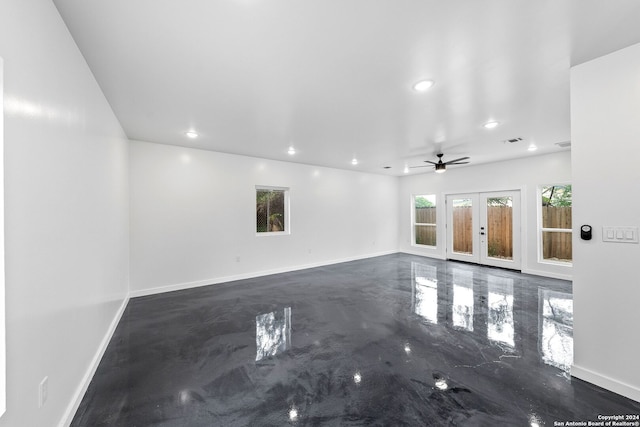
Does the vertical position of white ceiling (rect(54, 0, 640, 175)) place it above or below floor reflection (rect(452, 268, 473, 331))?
above

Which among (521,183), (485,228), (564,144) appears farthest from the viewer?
(485,228)

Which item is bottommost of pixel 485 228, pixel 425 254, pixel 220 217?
pixel 425 254

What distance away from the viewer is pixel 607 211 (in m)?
2.00

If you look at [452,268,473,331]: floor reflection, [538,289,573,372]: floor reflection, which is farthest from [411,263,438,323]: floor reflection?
[538,289,573,372]: floor reflection

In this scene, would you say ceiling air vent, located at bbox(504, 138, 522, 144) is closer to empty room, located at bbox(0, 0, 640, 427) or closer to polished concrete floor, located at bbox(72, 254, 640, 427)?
empty room, located at bbox(0, 0, 640, 427)

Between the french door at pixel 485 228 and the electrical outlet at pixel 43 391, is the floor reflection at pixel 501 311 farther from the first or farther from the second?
the electrical outlet at pixel 43 391

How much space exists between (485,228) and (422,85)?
5.31 meters

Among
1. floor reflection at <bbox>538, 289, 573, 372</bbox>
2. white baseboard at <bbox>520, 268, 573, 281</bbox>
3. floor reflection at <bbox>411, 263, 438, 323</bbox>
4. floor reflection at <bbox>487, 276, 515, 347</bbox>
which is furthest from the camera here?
white baseboard at <bbox>520, 268, 573, 281</bbox>

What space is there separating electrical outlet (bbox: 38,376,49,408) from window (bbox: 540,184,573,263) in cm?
746

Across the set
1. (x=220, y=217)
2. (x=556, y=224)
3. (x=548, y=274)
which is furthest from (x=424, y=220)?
(x=220, y=217)

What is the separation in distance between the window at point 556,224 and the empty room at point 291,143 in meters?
1.26

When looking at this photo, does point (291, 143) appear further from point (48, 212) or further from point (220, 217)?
point (48, 212)

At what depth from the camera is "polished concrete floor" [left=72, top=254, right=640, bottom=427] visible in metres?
1.77

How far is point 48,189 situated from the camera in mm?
1449
